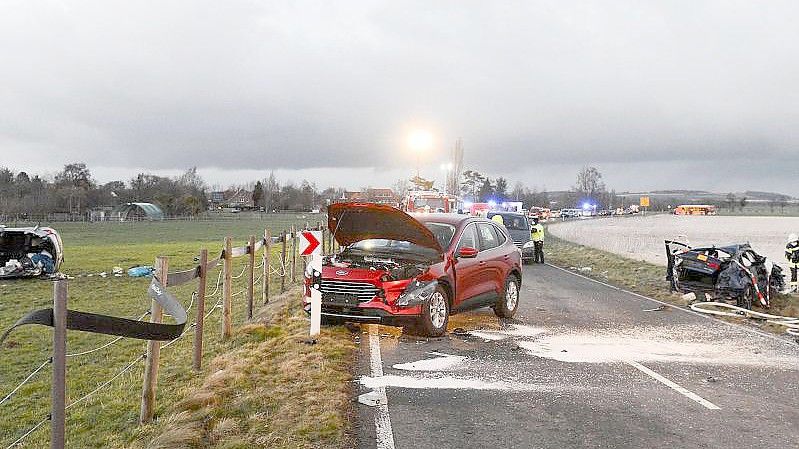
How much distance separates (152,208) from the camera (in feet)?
299

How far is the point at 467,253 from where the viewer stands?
9789 millimetres

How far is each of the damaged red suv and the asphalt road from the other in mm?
463

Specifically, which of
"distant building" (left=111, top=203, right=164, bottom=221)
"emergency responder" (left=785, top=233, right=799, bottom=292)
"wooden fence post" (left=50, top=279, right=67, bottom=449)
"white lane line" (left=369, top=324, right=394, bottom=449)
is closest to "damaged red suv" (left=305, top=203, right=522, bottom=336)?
"white lane line" (left=369, top=324, right=394, bottom=449)

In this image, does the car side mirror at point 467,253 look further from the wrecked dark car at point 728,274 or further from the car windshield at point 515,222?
the car windshield at point 515,222

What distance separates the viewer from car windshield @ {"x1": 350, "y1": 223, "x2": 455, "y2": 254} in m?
10.1

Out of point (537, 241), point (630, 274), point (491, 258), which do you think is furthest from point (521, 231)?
point (491, 258)

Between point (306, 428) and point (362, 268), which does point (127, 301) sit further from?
point (306, 428)

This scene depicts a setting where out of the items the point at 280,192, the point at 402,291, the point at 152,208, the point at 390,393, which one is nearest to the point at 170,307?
the point at 390,393

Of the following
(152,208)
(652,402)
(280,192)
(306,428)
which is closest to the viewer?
(306,428)

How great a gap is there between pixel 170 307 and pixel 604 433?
3.59 metres

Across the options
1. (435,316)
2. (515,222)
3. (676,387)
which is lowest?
(676,387)

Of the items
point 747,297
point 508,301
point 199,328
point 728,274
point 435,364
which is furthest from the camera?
point 728,274

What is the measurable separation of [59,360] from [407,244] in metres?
6.97

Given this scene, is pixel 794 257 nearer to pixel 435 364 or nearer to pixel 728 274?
pixel 728 274
